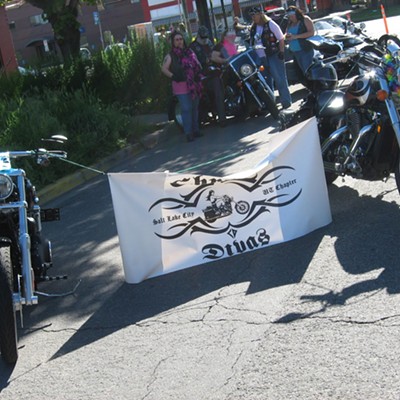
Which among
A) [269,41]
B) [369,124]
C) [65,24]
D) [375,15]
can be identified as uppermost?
[65,24]

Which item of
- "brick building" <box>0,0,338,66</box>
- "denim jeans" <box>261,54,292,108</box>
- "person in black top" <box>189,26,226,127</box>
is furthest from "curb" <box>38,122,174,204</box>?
"brick building" <box>0,0,338,66</box>

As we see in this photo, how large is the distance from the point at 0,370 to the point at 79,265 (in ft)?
7.17

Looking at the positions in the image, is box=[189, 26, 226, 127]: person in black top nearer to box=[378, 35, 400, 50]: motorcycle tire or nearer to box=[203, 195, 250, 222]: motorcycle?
box=[378, 35, 400, 50]: motorcycle tire

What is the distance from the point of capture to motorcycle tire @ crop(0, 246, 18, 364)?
15.9ft

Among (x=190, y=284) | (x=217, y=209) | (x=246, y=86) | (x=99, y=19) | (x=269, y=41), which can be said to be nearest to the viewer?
(x=190, y=284)

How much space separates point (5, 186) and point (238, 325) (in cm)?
194

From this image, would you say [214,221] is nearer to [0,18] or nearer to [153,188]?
[153,188]

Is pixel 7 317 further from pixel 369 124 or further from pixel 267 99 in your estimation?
pixel 267 99

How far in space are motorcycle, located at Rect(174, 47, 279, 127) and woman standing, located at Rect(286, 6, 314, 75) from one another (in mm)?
711

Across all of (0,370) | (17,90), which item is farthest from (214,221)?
(17,90)

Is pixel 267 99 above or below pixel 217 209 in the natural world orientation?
below

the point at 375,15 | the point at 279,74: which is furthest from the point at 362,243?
the point at 375,15

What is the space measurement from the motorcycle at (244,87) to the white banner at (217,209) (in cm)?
681

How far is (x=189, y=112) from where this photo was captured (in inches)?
521
